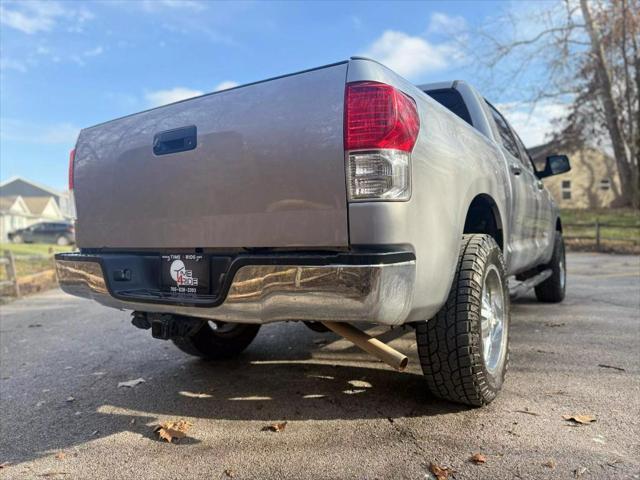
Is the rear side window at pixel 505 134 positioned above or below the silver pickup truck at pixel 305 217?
above

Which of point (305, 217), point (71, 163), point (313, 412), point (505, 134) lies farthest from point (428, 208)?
point (505, 134)

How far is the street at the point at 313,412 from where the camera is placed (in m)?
2.07

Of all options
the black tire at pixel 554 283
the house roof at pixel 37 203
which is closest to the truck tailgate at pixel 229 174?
the black tire at pixel 554 283

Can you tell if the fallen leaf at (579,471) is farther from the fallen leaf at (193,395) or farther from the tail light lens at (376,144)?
the fallen leaf at (193,395)

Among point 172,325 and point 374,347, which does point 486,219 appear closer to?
point 374,347

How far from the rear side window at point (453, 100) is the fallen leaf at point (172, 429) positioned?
285cm

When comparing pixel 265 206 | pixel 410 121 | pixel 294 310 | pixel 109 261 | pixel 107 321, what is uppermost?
pixel 410 121

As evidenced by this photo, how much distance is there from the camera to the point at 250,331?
3900 mm

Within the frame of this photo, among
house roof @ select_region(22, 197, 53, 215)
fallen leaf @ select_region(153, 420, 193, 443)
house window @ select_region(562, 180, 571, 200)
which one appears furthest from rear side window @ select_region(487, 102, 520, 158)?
house roof @ select_region(22, 197, 53, 215)

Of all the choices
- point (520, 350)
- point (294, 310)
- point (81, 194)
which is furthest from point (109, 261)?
point (520, 350)

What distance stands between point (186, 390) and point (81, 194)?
1402 mm

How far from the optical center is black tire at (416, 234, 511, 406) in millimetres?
2346

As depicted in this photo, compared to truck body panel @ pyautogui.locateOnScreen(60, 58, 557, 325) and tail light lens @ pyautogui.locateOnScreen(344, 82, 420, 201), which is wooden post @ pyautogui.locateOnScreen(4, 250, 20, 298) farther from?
tail light lens @ pyautogui.locateOnScreen(344, 82, 420, 201)

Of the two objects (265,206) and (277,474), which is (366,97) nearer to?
(265,206)
